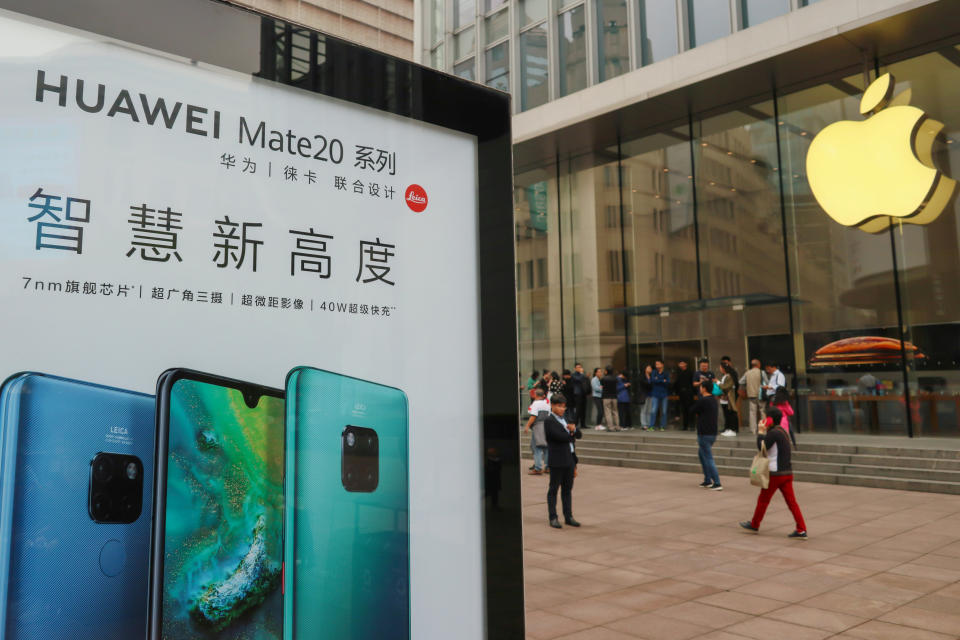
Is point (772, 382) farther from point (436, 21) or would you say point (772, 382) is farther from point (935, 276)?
point (436, 21)

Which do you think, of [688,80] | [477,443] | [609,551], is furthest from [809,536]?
[688,80]

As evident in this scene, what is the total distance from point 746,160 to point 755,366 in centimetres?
591

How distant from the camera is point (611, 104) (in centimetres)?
1877

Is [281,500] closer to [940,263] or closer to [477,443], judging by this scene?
[477,443]

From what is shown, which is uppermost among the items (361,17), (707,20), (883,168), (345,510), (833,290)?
(361,17)

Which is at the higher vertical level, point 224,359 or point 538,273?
point 538,273

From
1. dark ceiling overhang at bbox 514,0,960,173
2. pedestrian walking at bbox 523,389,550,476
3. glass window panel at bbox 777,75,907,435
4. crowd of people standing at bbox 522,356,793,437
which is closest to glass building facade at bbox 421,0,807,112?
dark ceiling overhang at bbox 514,0,960,173

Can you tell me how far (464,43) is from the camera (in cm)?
2411

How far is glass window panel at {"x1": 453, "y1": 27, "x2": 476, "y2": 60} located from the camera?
78.0 feet

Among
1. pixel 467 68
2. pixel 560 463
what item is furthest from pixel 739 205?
pixel 560 463

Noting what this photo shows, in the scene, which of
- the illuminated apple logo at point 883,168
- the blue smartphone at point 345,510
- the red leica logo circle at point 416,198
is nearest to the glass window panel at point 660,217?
the illuminated apple logo at point 883,168

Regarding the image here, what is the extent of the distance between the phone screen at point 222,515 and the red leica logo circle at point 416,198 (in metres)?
0.59

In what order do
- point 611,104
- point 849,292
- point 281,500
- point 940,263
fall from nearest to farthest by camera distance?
point 281,500 → point 940,263 → point 849,292 → point 611,104

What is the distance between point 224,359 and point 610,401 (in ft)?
56.1
